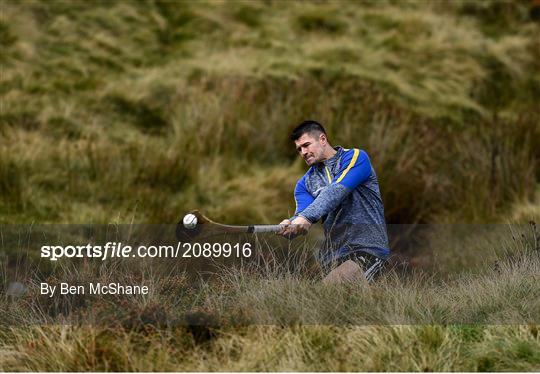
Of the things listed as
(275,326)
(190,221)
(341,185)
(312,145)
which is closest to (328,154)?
(312,145)

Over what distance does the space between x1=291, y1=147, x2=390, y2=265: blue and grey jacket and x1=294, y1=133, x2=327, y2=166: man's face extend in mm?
72

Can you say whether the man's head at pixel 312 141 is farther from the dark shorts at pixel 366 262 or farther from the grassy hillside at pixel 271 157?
the dark shorts at pixel 366 262

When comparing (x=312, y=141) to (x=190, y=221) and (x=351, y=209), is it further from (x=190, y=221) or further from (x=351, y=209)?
(x=190, y=221)

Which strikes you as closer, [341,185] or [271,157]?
[341,185]

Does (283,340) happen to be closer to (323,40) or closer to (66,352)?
Result: (66,352)

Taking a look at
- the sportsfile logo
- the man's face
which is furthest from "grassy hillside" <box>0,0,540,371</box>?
the man's face

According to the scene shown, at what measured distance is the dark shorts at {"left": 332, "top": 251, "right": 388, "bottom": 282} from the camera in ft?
14.9

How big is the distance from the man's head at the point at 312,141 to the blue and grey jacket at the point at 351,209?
6 centimetres

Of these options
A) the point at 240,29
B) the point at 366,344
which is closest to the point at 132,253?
the point at 366,344

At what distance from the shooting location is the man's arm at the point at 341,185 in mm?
4355

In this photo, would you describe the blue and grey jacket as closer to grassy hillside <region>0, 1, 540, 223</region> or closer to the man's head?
the man's head

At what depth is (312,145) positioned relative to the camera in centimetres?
454

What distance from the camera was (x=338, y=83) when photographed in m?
11.4

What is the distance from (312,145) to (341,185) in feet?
0.83
